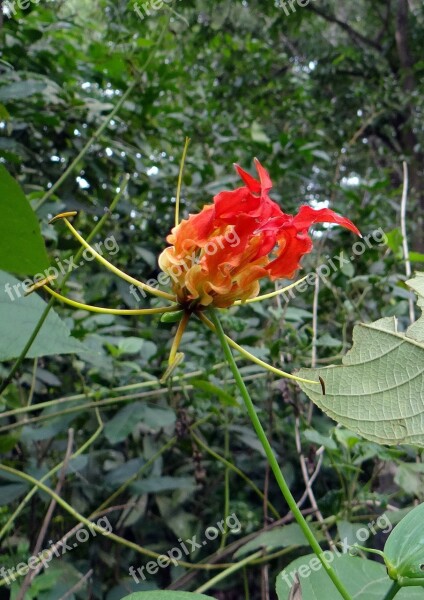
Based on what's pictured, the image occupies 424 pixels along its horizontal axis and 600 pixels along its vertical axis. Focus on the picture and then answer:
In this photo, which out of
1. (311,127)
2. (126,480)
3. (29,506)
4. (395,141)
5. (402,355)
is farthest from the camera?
(395,141)

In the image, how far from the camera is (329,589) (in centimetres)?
54

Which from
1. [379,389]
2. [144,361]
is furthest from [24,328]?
[144,361]

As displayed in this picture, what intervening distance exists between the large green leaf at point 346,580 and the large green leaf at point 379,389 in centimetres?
18

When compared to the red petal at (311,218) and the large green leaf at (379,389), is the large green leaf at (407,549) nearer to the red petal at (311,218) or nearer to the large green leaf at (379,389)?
the large green leaf at (379,389)

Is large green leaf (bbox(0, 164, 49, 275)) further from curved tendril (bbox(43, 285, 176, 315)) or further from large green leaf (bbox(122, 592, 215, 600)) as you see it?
large green leaf (bbox(122, 592, 215, 600))

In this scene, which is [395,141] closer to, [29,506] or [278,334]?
[278,334]

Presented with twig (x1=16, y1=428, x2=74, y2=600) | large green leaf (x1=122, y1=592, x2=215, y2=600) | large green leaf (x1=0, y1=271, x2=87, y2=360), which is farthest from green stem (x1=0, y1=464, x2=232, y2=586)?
large green leaf (x1=122, y1=592, x2=215, y2=600)

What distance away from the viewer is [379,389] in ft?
1.41

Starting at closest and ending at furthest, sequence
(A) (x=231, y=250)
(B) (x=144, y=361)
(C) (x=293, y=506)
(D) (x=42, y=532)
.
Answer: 1. (C) (x=293, y=506)
2. (A) (x=231, y=250)
3. (D) (x=42, y=532)
4. (B) (x=144, y=361)

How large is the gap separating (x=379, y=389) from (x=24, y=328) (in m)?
0.37

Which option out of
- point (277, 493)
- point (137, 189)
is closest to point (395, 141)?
point (137, 189)

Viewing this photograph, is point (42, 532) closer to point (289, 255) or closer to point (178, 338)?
point (178, 338)

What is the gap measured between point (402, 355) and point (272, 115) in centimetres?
256

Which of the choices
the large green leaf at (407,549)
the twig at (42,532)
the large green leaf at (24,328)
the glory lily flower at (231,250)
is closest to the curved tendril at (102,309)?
the glory lily flower at (231,250)
